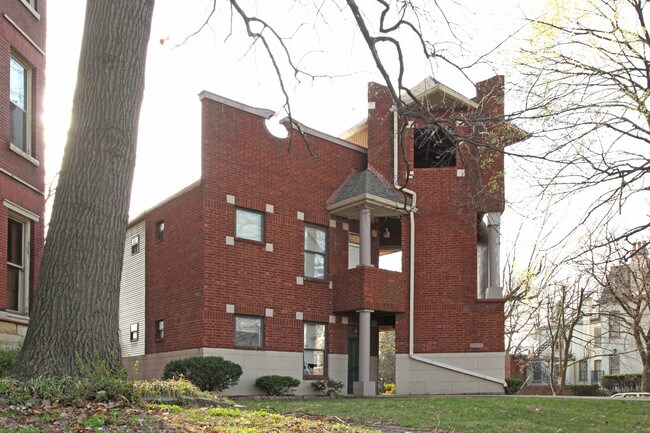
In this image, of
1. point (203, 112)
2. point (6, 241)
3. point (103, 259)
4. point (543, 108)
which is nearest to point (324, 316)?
point (203, 112)

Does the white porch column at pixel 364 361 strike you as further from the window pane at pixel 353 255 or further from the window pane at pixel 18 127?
the window pane at pixel 18 127

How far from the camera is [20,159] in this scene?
1434cm

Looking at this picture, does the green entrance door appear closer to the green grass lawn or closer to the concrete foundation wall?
the concrete foundation wall

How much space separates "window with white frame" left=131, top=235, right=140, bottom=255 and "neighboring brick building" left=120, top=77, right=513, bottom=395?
0.12 meters

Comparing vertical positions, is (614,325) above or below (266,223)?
below

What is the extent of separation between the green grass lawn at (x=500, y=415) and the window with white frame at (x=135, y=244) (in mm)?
11132

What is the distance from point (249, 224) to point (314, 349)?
13.5ft

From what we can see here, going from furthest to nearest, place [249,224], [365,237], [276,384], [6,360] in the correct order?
[365,237]
[249,224]
[276,384]
[6,360]

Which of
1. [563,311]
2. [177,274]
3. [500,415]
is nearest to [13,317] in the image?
[177,274]

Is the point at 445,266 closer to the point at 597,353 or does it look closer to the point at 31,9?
the point at 31,9

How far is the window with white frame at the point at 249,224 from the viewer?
19.1 m

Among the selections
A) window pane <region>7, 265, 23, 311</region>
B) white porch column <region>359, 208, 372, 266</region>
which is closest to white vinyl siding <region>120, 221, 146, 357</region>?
→ window pane <region>7, 265, 23, 311</region>

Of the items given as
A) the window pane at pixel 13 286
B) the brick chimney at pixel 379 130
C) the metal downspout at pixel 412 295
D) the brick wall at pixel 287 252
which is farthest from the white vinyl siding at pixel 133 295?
the metal downspout at pixel 412 295

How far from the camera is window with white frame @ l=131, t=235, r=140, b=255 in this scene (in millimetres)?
22578
